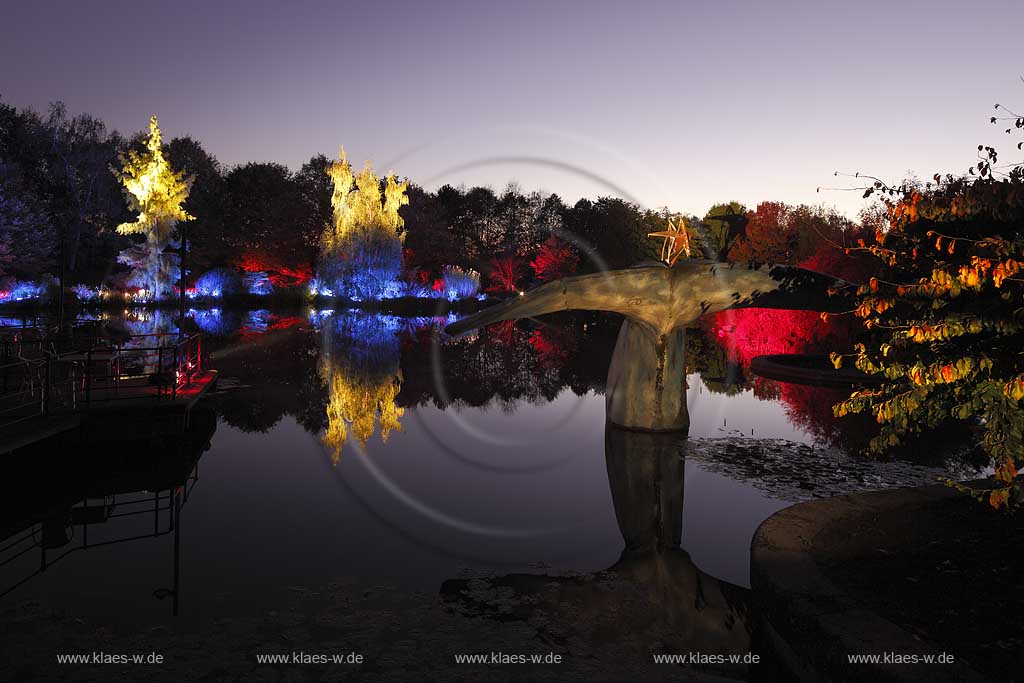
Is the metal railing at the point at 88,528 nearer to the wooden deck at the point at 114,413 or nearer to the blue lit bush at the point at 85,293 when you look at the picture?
the wooden deck at the point at 114,413

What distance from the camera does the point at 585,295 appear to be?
1462 centimetres

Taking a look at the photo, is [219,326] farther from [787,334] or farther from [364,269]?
[787,334]

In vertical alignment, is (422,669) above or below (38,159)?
below

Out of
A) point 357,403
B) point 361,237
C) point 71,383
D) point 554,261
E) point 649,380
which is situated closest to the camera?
point 649,380

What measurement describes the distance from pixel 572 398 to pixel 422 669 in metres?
16.0

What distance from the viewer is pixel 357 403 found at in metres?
20.2

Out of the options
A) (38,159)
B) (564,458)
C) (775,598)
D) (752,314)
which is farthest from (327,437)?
(38,159)

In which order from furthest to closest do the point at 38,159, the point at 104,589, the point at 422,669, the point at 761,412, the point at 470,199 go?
the point at 470,199, the point at 38,159, the point at 761,412, the point at 104,589, the point at 422,669

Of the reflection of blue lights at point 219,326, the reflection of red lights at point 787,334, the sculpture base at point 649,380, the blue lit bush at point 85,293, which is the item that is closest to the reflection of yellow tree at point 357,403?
the sculpture base at point 649,380

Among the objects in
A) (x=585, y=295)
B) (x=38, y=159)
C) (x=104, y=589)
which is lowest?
(x=104, y=589)

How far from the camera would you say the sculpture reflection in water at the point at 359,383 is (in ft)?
55.7

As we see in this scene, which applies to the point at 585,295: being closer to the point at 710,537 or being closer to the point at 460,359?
the point at 710,537

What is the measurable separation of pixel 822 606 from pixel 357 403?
1579 centimetres

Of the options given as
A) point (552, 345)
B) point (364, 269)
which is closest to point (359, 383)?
point (552, 345)
